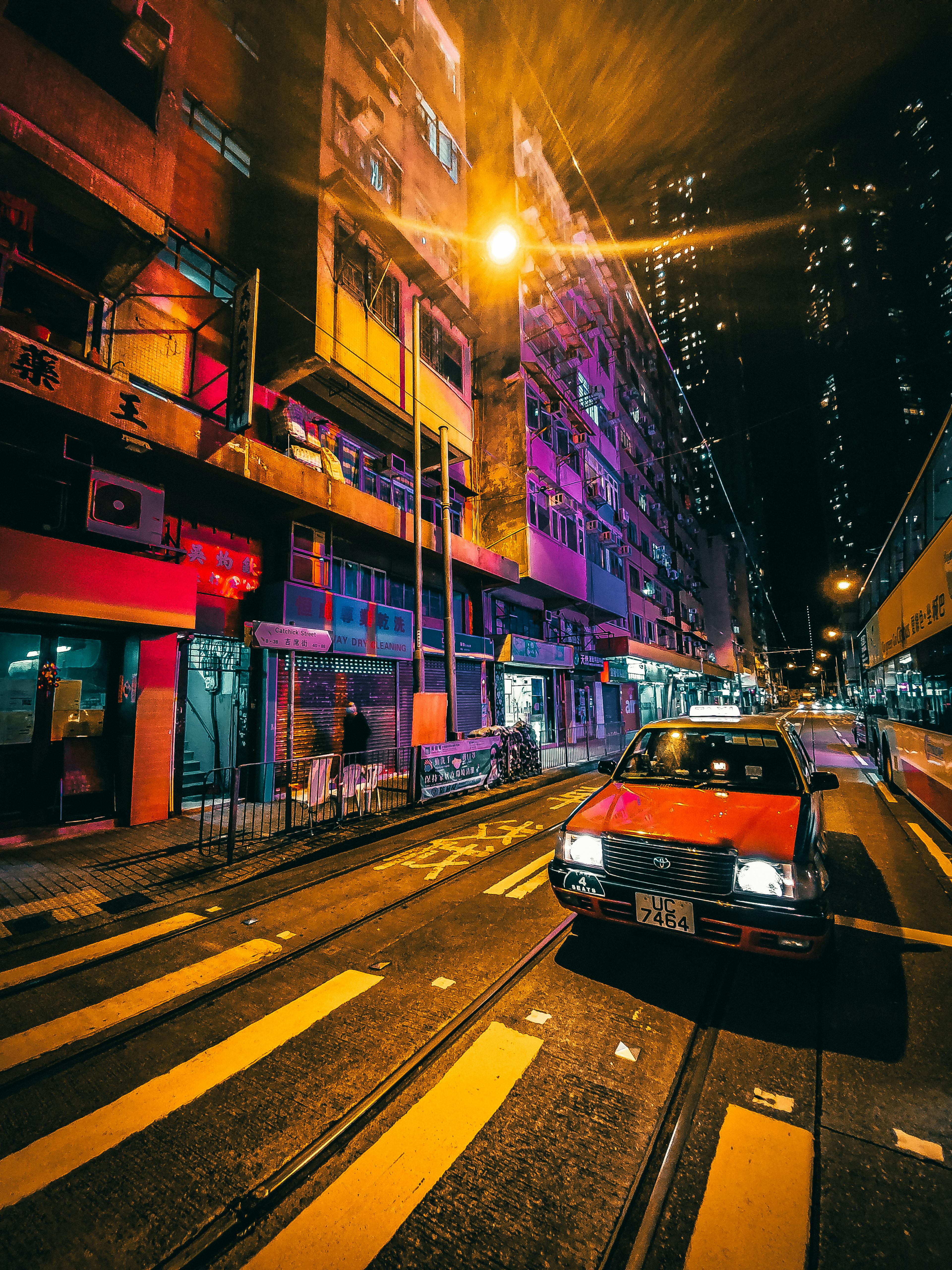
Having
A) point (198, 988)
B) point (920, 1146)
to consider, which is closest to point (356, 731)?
point (198, 988)

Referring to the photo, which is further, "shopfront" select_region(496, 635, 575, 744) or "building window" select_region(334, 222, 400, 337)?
"shopfront" select_region(496, 635, 575, 744)

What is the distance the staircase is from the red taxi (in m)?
9.44

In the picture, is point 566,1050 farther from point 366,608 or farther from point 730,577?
point 730,577

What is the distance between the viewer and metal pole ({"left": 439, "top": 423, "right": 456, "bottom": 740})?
12.2 metres

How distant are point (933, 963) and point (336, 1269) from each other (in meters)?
4.85

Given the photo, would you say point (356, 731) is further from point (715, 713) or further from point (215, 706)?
point (715, 713)

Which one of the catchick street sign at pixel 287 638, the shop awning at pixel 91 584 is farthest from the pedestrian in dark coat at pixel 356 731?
the shop awning at pixel 91 584

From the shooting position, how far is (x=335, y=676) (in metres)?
13.4

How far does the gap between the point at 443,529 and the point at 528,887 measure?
9.85 meters

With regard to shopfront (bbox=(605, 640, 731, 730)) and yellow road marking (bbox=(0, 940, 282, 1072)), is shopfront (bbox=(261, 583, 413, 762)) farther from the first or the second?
shopfront (bbox=(605, 640, 731, 730))

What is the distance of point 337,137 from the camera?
13.4 metres

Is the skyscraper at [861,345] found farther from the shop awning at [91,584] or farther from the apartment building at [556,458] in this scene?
the shop awning at [91,584]

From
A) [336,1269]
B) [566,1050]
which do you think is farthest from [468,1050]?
[336,1269]

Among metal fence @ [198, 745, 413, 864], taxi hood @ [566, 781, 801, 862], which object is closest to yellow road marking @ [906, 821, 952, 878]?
taxi hood @ [566, 781, 801, 862]
